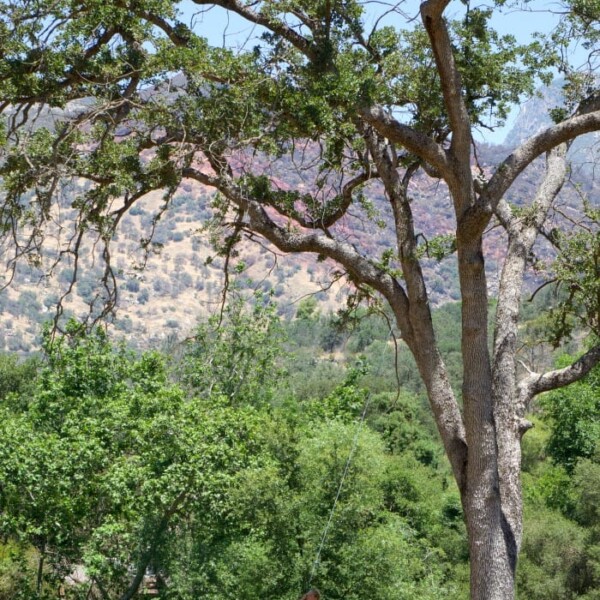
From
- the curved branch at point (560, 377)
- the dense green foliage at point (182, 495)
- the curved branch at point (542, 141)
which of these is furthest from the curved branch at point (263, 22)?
the dense green foliage at point (182, 495)

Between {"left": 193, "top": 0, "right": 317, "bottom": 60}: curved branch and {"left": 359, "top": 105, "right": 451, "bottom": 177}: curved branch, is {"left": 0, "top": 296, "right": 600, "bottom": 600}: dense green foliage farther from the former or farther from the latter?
{"left": 359, "top": 105, "right": 451, "bottom": 177}: curved branch

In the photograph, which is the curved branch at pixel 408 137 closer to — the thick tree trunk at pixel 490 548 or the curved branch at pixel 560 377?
the curved branch at pixel 560 377


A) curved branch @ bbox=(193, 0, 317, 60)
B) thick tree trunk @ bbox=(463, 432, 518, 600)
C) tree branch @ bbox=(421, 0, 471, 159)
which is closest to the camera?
thick tree trunk @ bbox=(463, 432, 518, 600)

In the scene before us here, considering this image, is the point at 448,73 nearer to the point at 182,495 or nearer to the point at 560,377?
the point at 560,377

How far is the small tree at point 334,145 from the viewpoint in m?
5.79

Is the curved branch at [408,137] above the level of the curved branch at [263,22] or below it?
below

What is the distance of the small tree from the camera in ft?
19.0

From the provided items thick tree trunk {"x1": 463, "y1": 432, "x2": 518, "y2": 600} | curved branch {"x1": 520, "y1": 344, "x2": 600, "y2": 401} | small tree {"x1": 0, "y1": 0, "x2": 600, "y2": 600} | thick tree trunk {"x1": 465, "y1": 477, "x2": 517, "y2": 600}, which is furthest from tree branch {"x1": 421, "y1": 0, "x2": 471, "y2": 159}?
thick tree trunk {"x1": 465, "y1": 477, "x2": 517, "y2": 600}

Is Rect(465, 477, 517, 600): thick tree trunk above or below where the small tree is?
below

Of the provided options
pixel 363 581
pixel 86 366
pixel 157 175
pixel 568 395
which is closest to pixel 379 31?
pixel 157 175

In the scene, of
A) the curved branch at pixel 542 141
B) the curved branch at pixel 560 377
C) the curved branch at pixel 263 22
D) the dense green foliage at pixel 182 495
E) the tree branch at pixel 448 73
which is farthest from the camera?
the dense green foliage at pixel 182 495

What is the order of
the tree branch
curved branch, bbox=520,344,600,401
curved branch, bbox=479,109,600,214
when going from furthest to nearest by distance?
curved branch, bbox=520,344,600,401
curved branch, bbox=479,109,600,214
the tree branch

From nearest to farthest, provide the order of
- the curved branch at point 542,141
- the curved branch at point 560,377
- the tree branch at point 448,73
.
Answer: the tree branch at point 448,73, the curved branch at point 542,141, the curved branch at point 560,377

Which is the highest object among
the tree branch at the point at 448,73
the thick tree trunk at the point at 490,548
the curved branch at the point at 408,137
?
the tree branch at the point at 448,73
